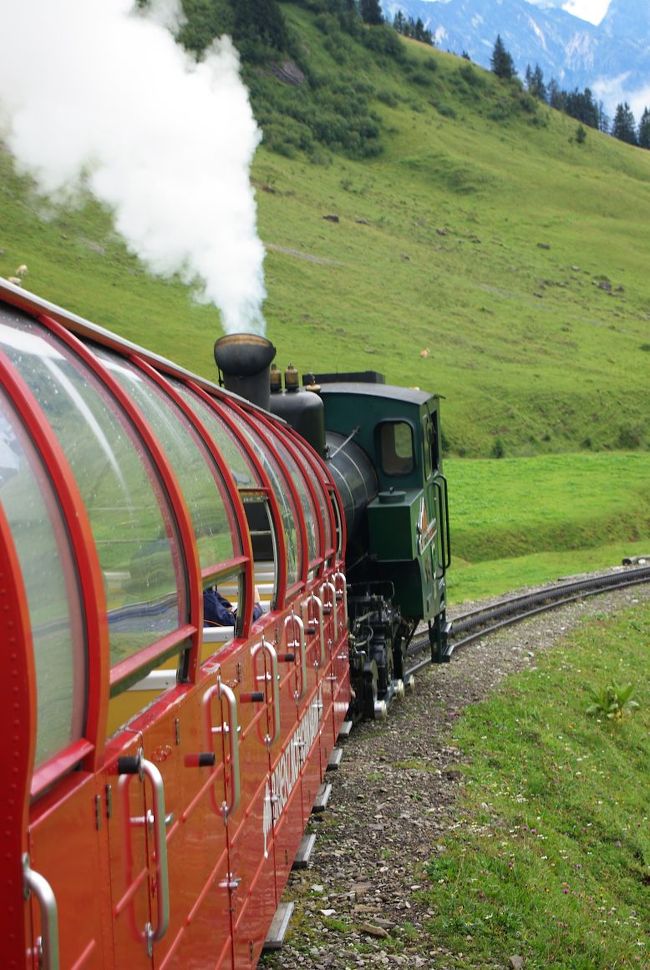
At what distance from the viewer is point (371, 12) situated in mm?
153375

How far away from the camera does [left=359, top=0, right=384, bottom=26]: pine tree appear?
499 feet

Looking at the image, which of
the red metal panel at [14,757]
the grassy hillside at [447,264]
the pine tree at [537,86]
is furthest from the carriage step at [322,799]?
the pine tree at [537,86]

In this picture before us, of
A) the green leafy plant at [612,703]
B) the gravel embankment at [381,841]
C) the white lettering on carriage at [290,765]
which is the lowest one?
the green leafy plant at [612,703]

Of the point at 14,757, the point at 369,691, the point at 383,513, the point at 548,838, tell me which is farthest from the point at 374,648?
the point at 14,757

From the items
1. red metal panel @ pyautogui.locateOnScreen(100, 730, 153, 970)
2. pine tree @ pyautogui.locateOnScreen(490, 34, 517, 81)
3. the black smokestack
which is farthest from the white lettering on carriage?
pine tree @ pyautogui.locateOnScreen(490, 34, 517, 81)

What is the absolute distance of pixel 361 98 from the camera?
122812 millimetres

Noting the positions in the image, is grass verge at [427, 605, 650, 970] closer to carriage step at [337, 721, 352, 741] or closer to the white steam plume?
carriage step at [337, 721, 352, 741]

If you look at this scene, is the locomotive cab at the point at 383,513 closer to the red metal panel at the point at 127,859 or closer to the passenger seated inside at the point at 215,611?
the passenger seated inside at the point at 215,611

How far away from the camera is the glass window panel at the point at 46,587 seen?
8.39 feet

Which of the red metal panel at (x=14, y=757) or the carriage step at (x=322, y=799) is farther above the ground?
the red metal panel at (x=14, y=757)

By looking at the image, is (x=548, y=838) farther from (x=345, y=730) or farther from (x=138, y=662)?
(x=138, y=662)

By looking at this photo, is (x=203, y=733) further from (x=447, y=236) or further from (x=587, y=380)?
(x=447, y=236)

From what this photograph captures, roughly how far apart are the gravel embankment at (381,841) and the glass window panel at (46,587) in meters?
3.87

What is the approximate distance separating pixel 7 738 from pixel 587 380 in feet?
218
